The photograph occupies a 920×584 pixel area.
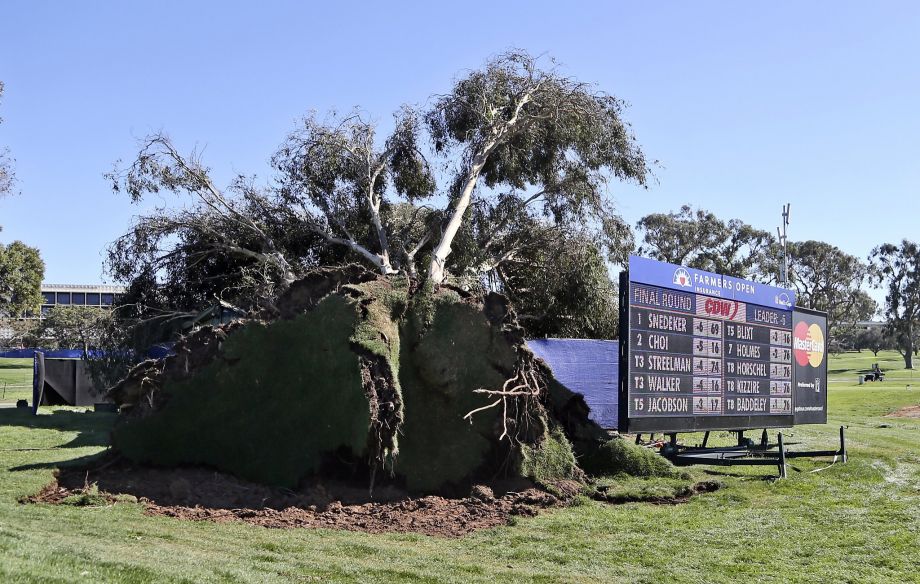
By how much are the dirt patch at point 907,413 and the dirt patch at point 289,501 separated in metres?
24.7

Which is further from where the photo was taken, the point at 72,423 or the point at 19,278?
the point at 19,278

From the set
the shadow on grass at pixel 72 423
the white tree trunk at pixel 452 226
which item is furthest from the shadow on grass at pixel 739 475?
the shadow on grass at pixel 72 423

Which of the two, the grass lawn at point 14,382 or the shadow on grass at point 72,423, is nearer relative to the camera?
the shadow on grass at point 72,423

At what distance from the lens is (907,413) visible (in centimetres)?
Result: 3350

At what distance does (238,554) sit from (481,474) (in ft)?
15.3

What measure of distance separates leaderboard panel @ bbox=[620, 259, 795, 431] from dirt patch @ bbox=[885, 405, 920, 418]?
59.5ft

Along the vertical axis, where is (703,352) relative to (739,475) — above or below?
above

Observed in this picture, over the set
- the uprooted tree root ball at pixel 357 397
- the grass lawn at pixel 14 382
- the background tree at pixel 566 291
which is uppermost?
the background tree at pixel 566 291

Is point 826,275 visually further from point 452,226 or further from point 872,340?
point 452,226

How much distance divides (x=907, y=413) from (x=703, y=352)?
22.7 m

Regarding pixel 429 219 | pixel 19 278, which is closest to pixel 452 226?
pixel 429 219

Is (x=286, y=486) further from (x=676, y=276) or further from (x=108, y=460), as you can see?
(x=676, y=276)

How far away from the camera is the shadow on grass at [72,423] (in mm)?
18984

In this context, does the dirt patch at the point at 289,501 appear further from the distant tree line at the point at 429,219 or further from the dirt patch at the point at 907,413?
the dirt patch at the point at 907,413
